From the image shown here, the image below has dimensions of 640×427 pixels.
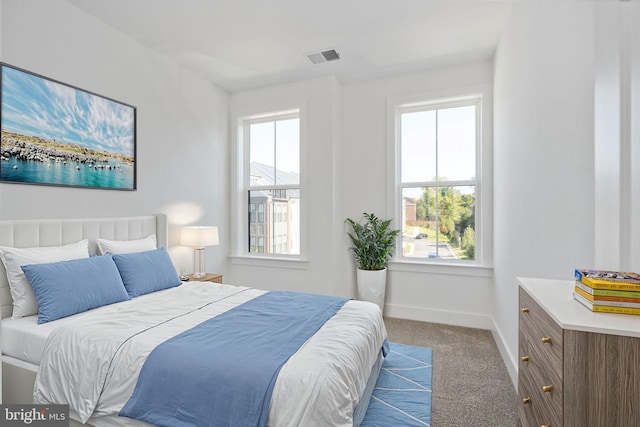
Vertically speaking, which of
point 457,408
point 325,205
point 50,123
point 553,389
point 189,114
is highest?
point 189,114

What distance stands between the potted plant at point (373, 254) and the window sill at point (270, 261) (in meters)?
0.70

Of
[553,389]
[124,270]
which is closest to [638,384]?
[553,389]

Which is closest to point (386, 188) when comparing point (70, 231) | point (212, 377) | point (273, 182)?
point (273, 182)

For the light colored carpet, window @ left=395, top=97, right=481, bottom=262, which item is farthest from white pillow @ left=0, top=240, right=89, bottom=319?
window @ left=395, top=97, right=481, bottom=262

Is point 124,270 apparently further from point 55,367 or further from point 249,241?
point 249,241

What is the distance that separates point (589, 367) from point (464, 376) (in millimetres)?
1925

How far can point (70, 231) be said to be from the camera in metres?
2.56

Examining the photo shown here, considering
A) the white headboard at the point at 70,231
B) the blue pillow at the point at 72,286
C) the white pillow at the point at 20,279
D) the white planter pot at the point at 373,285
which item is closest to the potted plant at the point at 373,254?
the white planter pot at the point at 373,285

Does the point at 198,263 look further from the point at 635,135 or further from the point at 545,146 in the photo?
the point at 635,135

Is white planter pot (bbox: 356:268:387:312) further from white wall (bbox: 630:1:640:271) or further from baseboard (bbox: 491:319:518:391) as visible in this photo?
white wall (bbox: 630:1:640:271)

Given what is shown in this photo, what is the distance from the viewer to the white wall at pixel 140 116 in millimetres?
2391

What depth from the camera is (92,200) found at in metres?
2.82

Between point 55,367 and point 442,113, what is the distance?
13.7ft

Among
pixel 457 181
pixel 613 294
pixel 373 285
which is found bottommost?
pixel 373 285
